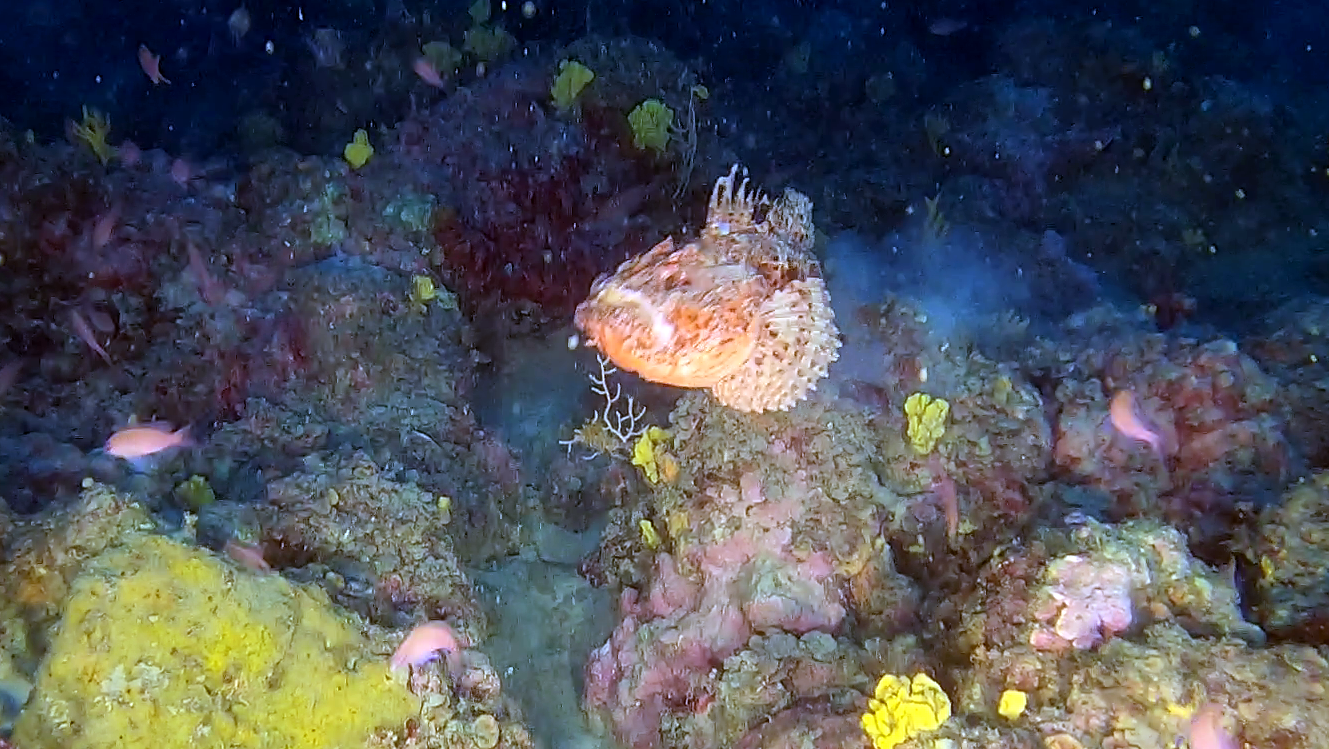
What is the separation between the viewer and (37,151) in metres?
5.15

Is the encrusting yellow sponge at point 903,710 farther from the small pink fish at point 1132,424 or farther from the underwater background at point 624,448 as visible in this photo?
the small pink fish at point 1132,424

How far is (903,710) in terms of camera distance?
2.68 metres

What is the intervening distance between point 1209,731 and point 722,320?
2033 mm

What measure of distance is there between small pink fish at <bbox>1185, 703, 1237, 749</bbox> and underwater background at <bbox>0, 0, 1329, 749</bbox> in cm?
1

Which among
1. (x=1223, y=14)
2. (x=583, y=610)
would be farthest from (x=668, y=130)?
(x=1223, y=14)

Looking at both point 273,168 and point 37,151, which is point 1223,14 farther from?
point 37,151

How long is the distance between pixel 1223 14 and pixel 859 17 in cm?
495

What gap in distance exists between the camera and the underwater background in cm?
277

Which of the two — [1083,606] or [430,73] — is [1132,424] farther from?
[430,73]

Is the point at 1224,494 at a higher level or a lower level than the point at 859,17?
higher

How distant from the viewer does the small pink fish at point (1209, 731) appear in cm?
253

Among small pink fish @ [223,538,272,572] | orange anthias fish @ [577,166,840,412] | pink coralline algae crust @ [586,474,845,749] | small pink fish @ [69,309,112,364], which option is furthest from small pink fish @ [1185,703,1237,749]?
small pink fish @ [69,309,112,364]

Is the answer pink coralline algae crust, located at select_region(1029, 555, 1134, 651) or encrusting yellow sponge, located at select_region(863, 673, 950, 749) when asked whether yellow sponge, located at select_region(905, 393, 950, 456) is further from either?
encrusting yellow sponge, located at select_region(863, 673, 950, 749)

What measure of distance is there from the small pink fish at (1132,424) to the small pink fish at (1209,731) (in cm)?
155
